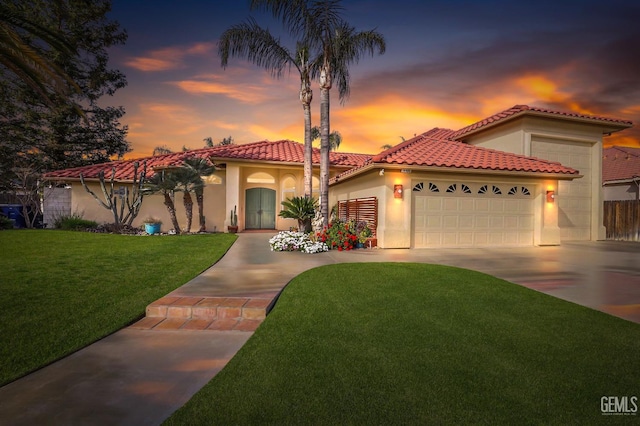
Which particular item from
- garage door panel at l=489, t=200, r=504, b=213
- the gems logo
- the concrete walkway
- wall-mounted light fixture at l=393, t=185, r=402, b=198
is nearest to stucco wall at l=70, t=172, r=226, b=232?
wall-mounted light fixture at l=393, t=185, r=402, b=198

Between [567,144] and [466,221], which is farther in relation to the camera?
[567,144]

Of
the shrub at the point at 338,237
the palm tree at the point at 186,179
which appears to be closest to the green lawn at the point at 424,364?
the shrub at the point at 338,237

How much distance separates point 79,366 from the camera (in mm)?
3047

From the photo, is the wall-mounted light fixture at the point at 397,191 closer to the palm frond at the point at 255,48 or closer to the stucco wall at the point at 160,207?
the palm frond at the point at 255,48

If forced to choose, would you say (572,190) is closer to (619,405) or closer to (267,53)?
(267,53)

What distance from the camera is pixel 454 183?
12367mm

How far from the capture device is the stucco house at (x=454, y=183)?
1189 centimetres

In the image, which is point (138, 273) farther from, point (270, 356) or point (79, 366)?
point (270, 356)

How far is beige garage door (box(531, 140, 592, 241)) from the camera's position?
15414 millimetres

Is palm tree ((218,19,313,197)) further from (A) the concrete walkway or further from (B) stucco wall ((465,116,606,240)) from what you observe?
(B) stucco wall ((465,116,606,240))

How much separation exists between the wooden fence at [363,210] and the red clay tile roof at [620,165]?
17744 millimetres

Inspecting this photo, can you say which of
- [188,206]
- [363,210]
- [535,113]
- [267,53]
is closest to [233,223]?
[188,206]

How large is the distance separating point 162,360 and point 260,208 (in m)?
15.0

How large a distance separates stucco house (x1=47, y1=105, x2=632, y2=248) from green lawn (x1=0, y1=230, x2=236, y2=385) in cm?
595
